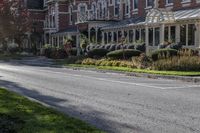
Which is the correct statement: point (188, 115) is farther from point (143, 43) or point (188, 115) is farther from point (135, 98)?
point (143, 43)

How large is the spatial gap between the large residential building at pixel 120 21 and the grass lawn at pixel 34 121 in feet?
73.9

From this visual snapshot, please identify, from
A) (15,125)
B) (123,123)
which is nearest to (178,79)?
(123,123)

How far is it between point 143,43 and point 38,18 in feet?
136

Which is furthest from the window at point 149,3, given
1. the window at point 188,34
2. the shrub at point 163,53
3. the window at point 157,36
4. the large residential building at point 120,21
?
the shrub at point 163,53

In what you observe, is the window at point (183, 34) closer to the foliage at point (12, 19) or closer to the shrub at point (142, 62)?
the shrub at point (142, 62)

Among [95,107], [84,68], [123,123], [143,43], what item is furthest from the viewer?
[143,43]

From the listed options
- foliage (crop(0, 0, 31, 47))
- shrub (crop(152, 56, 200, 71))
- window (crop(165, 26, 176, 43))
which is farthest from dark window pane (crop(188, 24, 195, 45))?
foliage (crop(0, 0, 31, 47))

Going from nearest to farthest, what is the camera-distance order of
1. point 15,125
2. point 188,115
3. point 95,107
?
point 15,125, point 188,115, point 95,107

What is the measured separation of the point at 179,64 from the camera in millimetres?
25547

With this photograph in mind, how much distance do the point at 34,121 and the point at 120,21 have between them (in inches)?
1571

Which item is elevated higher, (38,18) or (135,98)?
(38,18)

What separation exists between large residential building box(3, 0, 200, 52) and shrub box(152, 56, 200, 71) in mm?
5876

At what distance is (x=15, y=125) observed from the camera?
855cm

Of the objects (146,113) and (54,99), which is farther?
(54,99)
